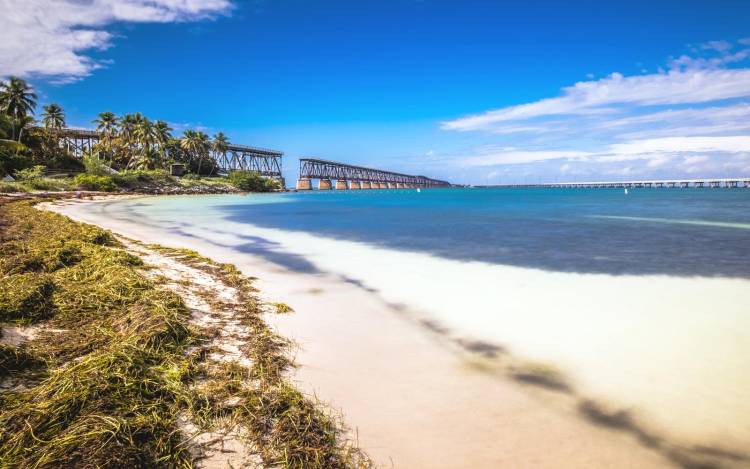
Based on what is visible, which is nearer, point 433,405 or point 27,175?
point 433,405

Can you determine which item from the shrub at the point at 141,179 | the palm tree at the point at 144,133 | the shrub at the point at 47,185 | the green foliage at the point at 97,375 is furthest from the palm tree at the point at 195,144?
the green foliage at the point at 97,375

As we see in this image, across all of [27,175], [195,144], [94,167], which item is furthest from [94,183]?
[195,144]

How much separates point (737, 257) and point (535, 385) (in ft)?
37.6

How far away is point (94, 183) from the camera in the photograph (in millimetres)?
47594

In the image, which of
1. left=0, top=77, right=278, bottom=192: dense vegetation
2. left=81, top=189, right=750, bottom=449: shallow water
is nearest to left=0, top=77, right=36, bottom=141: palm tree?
left=0, top=77, right=278, bottom=192: dense vegetation

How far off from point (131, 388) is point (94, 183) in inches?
2203

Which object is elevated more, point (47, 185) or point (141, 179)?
point (141, 179)

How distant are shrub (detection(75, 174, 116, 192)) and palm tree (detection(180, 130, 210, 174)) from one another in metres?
33.8

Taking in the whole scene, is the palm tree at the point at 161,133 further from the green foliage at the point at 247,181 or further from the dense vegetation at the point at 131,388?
the dense vegetation at the point at 131,388

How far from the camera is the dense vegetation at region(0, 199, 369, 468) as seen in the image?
7.86 ft

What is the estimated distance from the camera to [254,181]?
91.9 metres

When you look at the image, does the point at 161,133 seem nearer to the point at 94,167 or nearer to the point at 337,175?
the point at 94,167

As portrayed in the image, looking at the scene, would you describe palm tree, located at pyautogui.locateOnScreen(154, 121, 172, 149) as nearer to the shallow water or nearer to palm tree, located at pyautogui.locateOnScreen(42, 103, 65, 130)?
palm tree, located at pyautogui.locateOnScreen(42, 103, 65, 130)

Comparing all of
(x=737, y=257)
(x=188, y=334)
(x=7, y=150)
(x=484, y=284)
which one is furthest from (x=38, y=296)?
(x=7, y=150)
